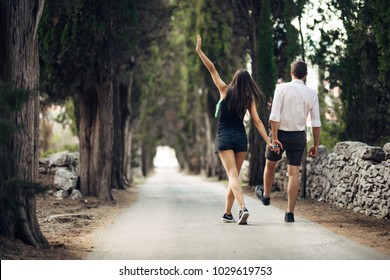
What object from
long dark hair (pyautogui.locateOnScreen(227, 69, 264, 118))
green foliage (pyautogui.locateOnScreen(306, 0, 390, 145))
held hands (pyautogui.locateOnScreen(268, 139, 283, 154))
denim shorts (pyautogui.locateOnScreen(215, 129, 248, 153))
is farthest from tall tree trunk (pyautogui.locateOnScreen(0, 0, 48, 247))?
green foliage (pyautogui.locateOnScreen(306, 0, 390, 145))

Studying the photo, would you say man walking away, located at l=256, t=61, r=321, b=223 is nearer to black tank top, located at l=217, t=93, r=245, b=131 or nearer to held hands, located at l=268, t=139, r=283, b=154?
held hands, located at l=268, t=139, r=283, b=154

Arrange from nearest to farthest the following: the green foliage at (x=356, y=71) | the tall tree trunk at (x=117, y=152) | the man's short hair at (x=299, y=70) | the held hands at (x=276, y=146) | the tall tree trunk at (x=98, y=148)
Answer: the held hands at (x=276, y=146) < the man's short hair at (x=299, y=70) < the green foliage at (x=356, y=71) < the tall tree trunk at (x=98, y=148) < the tall tree trunk at (x=117, y=152)

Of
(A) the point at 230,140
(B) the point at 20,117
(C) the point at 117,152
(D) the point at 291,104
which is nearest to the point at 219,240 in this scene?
(A) the point at 230,140

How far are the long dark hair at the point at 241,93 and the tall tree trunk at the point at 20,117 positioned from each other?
2.80m

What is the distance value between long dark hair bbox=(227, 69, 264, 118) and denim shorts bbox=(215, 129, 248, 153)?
27 cm

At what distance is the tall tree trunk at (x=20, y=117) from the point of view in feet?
23.5

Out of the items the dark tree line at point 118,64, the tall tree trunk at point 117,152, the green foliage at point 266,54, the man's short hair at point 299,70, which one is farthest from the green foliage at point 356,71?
the tall tree trunk at point 117,152

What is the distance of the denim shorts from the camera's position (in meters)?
8.91

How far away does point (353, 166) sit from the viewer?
12086 mm

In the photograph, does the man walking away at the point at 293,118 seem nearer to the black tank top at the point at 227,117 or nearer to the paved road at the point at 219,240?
the black tank top at the point at 227,117

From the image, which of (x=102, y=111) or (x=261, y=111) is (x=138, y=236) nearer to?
(x=102, y=111)

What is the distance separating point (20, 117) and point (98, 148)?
31.2ft
